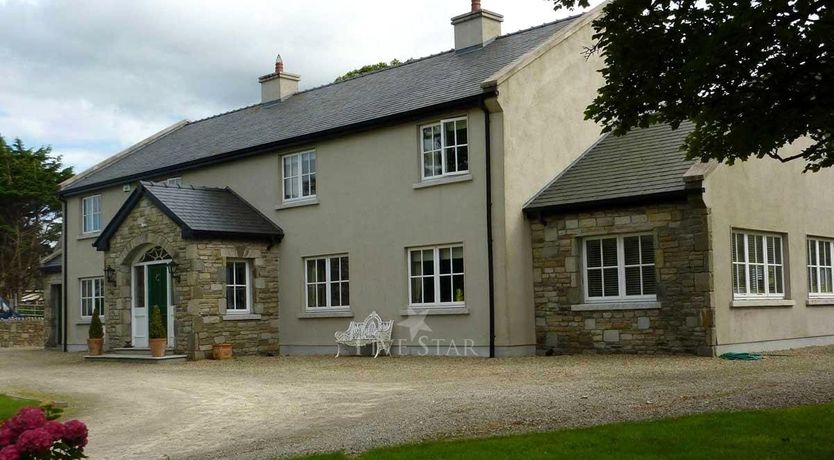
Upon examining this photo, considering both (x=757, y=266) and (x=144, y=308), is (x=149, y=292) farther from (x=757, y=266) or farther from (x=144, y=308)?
(x=757, y=266)

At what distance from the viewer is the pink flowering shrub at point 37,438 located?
7020mm

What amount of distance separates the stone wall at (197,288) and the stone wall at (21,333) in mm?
12290

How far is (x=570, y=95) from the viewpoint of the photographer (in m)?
21.4

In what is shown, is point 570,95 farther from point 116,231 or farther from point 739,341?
point 116,231

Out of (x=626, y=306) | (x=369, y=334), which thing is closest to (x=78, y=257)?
(x=369, y=334)

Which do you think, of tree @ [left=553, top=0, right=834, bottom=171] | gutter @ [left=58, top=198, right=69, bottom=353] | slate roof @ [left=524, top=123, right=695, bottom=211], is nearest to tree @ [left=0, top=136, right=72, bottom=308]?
gutter @ [left=58, top=198, right=69, bottom=353]

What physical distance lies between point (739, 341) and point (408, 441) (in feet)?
35.8

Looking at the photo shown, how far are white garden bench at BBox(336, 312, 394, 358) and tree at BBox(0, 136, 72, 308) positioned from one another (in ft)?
103

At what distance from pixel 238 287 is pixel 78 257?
9.61m

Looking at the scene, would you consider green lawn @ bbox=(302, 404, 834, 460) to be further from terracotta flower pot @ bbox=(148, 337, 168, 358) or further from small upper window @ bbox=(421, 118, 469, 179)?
terracotta flower pot @ bbox=(148, 337, 168, 358)

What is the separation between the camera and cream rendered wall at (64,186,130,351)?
2905 cm

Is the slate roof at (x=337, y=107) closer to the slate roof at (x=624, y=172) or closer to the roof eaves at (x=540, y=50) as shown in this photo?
the roof eaves at (x=540, y=50)

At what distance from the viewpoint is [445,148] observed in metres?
20.3

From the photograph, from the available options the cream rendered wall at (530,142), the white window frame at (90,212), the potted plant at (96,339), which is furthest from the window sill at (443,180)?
the white window frame at (90,212)
